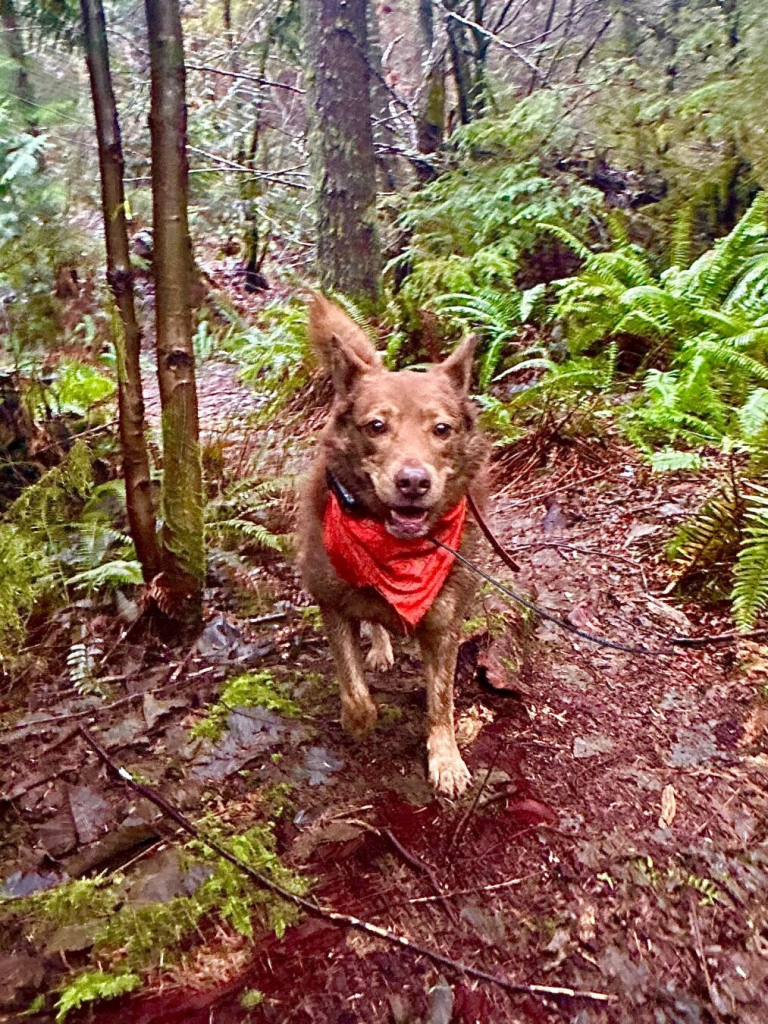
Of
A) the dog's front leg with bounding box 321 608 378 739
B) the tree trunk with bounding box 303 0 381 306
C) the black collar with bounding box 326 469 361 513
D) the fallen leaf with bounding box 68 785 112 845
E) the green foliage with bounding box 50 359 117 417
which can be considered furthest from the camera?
the tree trunk with bounding box 303 0 381 306

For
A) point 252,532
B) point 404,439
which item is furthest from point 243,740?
point 252,532

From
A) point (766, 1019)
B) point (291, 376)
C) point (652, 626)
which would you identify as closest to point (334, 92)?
point (291, 376)

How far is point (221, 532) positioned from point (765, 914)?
143 inches

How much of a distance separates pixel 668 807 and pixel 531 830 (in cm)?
61

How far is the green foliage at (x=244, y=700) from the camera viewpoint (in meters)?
3.61

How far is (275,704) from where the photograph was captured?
3.82 meters

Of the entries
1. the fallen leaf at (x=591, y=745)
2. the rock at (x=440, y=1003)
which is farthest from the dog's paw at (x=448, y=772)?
the rock at (x=440, y=1003)

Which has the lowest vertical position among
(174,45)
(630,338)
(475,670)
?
(475,670)

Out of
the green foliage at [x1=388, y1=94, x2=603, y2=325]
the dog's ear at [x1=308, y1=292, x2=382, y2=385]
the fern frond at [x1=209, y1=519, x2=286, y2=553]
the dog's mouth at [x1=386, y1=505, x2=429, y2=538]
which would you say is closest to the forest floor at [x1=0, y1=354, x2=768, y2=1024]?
the fern frond at [x1=209, y1=519, x2=286, y2=553]

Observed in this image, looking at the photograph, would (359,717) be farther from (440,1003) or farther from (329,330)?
(329,330)

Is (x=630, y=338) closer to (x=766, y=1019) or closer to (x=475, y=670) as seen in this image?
(x=475, y=670)

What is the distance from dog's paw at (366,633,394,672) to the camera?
14.6 feet

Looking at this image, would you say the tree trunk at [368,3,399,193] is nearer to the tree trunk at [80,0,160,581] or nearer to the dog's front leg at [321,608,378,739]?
the tree trunk at [80,0,160,581]

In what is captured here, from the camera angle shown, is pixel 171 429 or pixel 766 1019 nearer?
pixel 766 1019
